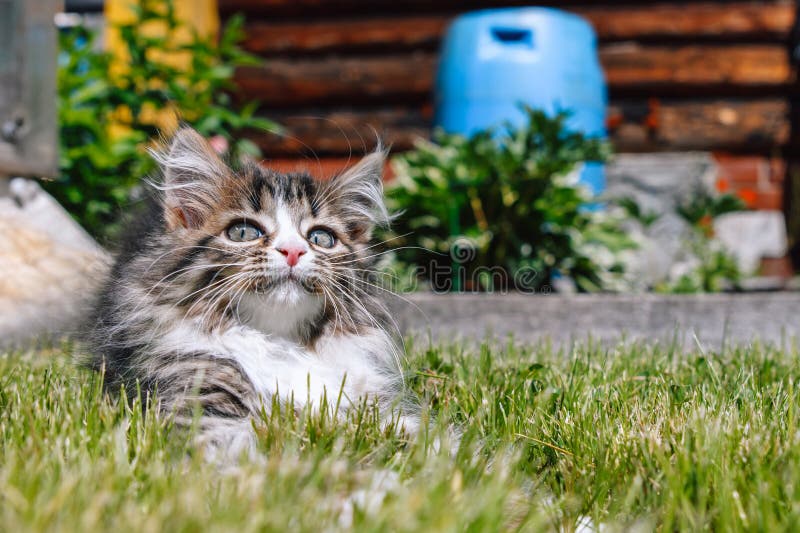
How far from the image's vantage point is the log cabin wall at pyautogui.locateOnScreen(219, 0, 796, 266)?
5.87m

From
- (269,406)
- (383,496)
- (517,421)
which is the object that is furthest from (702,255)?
(383,496)

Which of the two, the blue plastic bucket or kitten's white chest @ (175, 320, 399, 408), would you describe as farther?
the blue plastic bucket

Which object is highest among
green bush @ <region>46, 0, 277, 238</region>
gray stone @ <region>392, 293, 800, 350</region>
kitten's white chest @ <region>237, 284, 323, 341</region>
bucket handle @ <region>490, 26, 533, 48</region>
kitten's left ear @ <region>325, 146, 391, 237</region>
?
bucket handle @ <region>490, 26, 533, 48</region>

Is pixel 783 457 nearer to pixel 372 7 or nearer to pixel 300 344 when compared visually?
pixel 300 344

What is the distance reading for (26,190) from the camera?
3.66 m

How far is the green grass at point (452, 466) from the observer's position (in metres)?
1.08

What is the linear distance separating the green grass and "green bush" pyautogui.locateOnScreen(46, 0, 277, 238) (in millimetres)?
2345

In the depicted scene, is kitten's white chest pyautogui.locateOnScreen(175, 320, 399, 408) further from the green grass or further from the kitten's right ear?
the kitten's right ear

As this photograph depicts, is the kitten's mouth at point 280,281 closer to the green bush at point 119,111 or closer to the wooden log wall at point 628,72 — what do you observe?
the green bush at point 119,111

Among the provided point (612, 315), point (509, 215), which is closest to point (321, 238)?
point (612, 315)

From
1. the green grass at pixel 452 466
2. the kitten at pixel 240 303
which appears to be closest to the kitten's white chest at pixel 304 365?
the kitten at pixel 240 303

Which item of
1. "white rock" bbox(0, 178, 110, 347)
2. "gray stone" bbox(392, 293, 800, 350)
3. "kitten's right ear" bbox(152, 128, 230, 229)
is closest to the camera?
"kitten's right ear" bbox(152, 128, 230, 229)

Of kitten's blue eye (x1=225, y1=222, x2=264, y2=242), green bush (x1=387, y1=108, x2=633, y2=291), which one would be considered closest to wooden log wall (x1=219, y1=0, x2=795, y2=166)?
green bush (x1=387, y1=108, x2=633, y2=291)

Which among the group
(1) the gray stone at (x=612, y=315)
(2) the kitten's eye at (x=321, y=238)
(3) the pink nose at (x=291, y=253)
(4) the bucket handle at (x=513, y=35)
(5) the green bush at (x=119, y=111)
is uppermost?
(4) the bucket handle at (x=513, y=35)
